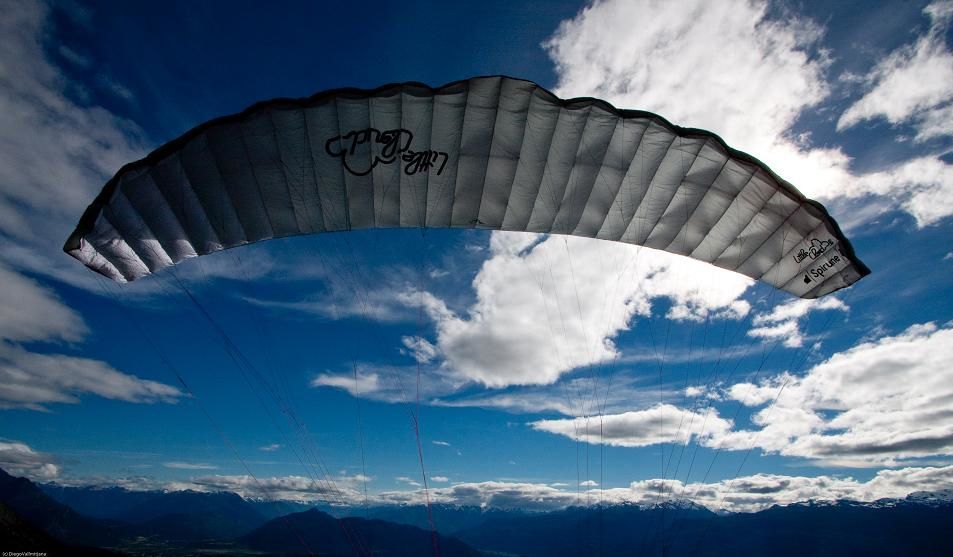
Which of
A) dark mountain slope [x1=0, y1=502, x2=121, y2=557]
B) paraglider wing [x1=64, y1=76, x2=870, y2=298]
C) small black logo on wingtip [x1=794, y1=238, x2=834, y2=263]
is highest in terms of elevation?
paraglider wing [x1=64, y1=76, x2=870, y2=298]

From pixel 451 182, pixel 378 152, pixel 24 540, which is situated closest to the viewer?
pixel 24 540

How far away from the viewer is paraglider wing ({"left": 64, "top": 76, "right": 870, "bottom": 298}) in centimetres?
1098

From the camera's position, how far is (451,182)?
41.3 feet

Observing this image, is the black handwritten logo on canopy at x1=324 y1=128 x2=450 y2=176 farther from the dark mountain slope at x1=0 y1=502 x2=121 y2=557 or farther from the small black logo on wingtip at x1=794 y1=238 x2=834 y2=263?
the small black logo on wingtip at x1=794 y1=238 x2=834 y2=263

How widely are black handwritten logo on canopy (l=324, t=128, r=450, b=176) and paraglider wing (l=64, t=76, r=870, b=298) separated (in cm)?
3

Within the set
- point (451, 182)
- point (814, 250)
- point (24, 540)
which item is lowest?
point (24, 540)

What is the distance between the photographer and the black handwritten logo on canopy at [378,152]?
37.7 ft

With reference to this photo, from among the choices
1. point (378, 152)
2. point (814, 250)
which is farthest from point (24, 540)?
point (814, 250)

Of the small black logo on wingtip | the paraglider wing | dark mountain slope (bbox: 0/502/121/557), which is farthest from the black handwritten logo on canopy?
the small black logo on wingtip

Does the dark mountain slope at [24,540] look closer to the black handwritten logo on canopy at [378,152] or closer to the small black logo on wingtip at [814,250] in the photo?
the black handwritten logo on canopy at [378,152]

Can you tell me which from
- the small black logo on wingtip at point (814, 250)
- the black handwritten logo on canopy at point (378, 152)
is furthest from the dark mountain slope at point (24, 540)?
the small black logo on wingtip at point (814, 250)

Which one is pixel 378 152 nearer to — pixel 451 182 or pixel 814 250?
pixel 451 182

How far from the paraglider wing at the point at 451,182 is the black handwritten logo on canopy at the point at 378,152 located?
1.3 inches

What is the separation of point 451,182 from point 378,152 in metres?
2.08
